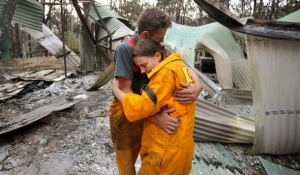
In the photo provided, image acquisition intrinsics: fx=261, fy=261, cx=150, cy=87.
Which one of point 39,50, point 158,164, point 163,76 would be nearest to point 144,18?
point 163,76

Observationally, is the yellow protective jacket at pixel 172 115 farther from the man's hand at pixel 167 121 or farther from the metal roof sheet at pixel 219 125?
the metal roof sheet at pixel 219 125

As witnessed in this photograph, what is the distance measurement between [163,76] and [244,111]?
3510mm

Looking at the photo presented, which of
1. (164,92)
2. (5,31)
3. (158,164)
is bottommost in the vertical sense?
(158,164)

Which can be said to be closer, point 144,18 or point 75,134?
point 144,18

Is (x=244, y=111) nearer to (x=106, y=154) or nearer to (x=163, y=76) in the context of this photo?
(x=106, y=154)

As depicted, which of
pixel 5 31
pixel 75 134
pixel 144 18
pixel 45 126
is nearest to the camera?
pixel 144 18

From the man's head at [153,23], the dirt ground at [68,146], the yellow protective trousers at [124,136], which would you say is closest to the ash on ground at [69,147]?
the dirt ground at [68,146]

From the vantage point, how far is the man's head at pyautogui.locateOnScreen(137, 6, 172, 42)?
5.06 feet

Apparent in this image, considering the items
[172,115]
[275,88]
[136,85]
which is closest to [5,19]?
[136,85]

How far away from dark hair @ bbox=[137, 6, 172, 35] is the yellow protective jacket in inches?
7.9

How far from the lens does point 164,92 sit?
1.43 meters

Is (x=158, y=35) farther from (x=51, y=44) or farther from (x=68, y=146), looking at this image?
(x=51, y=44)

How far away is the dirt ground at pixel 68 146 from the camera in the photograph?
314cm

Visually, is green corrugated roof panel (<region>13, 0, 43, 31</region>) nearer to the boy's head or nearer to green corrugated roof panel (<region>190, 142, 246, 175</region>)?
green corrugated roof panel (<region>190, 142, 246, 175</region>)
